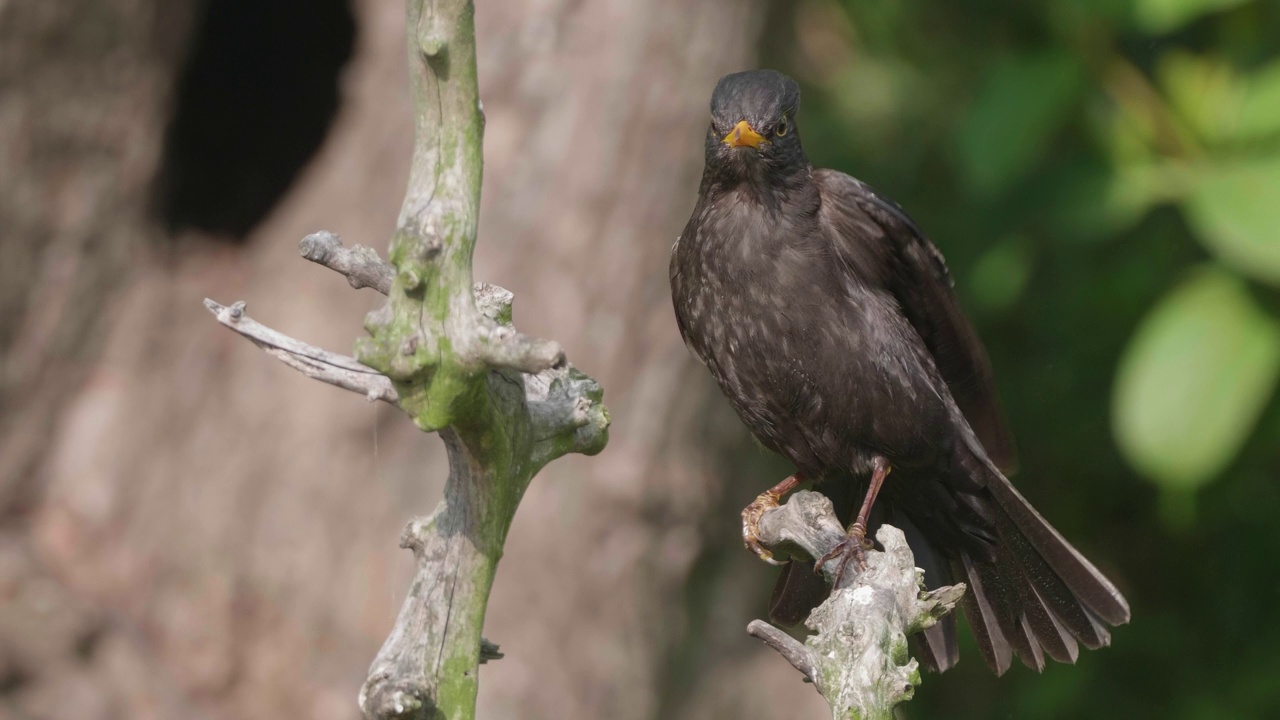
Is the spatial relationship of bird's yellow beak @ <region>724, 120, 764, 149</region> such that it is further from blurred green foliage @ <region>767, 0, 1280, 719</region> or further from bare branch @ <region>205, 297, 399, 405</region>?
blurred green foliage @ <region>767, 0, 1280, 719</region>

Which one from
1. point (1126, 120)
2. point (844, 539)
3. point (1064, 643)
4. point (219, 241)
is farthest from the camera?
point (219, 241)

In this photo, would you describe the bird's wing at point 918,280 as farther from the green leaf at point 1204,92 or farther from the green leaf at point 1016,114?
the green leaf at point 1204,92

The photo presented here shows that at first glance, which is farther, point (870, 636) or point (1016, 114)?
point (1016, 114)

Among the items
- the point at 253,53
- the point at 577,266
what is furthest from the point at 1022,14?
the point at 253,53

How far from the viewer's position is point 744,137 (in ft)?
9.97

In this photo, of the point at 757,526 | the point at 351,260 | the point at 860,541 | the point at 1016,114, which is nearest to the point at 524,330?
the point at 1016,114

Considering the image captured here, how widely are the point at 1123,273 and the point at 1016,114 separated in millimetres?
897

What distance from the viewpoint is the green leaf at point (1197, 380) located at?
4.11 metres

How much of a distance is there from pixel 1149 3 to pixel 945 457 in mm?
1787

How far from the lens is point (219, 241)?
575cm

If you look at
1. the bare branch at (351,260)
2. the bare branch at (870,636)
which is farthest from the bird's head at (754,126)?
the bare branch at (351,260)

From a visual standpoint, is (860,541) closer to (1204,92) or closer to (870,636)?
(870,636)

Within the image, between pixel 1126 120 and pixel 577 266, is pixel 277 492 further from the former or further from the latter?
pixel 1126 120

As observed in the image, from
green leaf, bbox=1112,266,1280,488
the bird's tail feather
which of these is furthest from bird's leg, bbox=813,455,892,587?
green leaf, bbox=1112,266,1280,488
